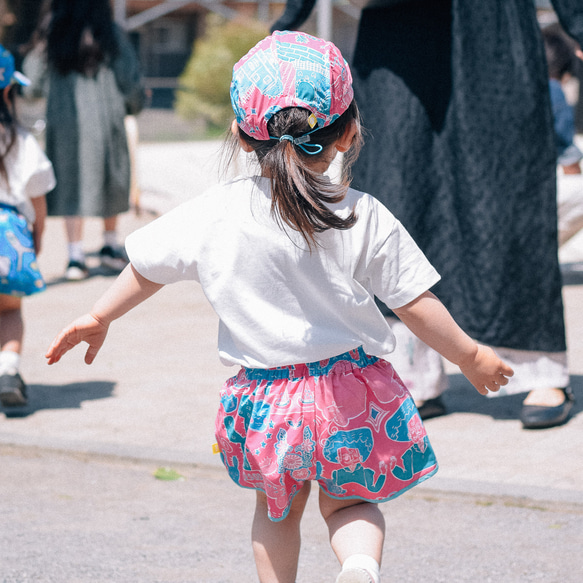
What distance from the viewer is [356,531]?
221 cm

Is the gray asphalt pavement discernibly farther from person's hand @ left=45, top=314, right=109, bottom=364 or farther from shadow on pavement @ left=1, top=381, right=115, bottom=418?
person's hand @ left=45, top=314, right=109, bottom=364

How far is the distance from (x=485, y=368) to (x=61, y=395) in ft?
8.83

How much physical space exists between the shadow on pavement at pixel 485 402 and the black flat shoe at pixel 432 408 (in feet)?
0.35

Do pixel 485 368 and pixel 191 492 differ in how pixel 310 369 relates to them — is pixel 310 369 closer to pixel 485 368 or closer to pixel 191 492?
pixel 485 368

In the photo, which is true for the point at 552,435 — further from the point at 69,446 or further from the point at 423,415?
the point at 69,446

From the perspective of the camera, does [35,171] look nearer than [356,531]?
No

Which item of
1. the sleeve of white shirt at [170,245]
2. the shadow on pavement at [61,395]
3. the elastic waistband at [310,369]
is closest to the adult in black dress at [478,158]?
the shadow on pavement at [61,395]

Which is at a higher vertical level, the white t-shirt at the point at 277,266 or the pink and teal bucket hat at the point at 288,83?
the pink and teal bucket hat at the point at 288,83

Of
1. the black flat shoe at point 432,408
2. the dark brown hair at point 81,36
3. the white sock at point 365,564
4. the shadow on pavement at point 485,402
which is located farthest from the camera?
the dark brown hair at point 81,36

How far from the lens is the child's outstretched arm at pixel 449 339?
2.19 metres

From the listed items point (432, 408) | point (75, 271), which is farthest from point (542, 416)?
point (75, 271)

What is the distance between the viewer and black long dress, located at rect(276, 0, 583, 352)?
3.80m

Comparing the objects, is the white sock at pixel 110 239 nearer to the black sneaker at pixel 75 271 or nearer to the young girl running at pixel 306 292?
the black sneaker at pixel 75 271

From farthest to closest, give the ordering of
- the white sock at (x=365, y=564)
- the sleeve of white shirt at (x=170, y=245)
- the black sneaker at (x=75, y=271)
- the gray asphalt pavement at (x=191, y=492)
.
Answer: the black sneaker at (x=75, y=271) < the gray asphalt pavement at (x=191, y=492) < the sleeve of white shirt at (x=170, y=245) < the white sock at (x=365, y=564)
